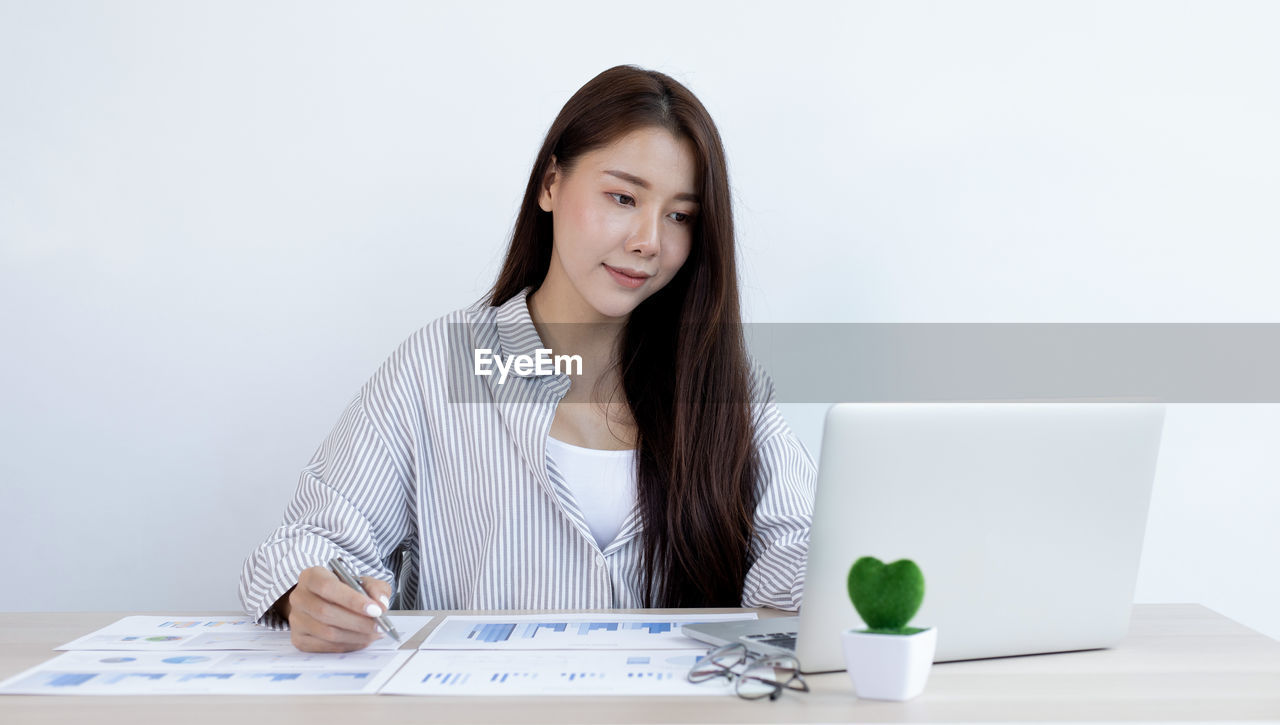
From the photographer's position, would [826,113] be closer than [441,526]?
No

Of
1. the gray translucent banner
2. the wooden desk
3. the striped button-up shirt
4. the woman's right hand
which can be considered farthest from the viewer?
the gray translucent banner

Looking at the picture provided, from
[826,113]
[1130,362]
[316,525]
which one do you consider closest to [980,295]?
[1130,362]

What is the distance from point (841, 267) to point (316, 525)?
1.16m

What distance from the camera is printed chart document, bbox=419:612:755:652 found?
42.9 inches

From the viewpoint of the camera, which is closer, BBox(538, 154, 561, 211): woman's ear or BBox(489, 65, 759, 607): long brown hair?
BBox(489, 65, 759, 607): long brown hair

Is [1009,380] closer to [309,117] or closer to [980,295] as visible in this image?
[980,295]

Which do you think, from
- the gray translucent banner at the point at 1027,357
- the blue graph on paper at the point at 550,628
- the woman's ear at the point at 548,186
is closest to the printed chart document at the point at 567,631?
the blue graph on paper at the point at 550,628

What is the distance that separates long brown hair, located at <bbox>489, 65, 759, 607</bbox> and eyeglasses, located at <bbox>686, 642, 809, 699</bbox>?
0.52m

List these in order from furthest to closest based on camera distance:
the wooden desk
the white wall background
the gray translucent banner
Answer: the gray translucent banner < the white wall background < the wooden desk

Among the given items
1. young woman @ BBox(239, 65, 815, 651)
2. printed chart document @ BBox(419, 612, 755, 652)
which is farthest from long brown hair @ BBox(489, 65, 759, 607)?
printed chart document @ BBox(419, 612, 755, 652)

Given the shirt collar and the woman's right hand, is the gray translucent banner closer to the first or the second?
the shirt collar

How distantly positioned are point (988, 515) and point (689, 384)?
0.74 meters

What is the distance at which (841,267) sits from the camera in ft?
6.65

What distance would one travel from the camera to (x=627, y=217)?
153 cm
